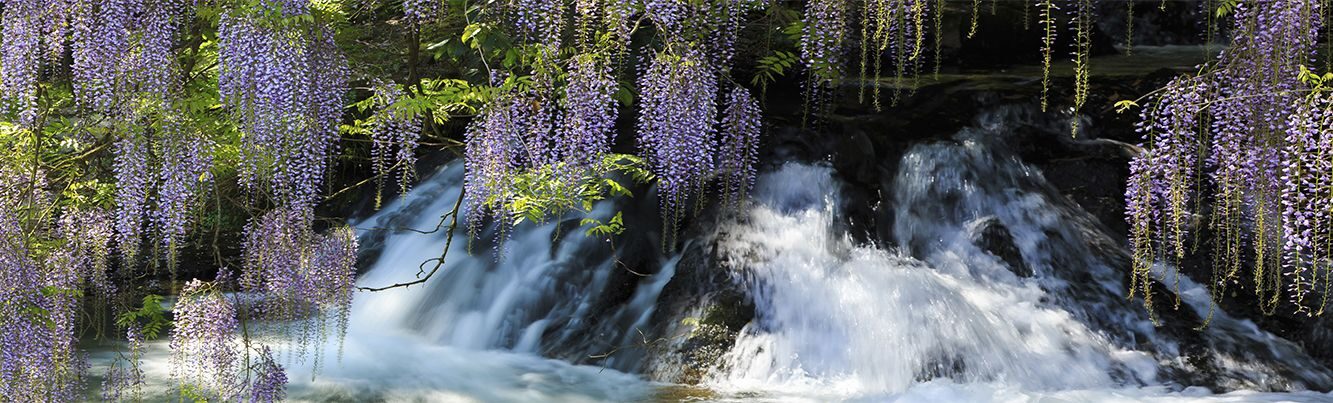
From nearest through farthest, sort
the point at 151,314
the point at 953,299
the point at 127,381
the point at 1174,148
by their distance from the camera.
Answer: the point at 1174,148 → the point at 127,381 → the point at 953,299 → the point at 151,314

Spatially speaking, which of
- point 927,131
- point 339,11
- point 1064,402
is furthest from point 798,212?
point 339,11

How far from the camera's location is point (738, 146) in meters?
6.54

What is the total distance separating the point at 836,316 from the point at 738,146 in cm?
106

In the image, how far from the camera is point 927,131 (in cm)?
732

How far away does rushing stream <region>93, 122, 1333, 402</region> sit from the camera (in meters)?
5.62

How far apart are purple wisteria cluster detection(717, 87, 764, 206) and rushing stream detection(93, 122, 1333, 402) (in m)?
0.15

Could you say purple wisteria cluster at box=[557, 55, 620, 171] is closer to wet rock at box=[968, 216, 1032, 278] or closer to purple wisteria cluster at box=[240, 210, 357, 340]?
purple wisteria cluster at box=[240, 210, 357, 340]

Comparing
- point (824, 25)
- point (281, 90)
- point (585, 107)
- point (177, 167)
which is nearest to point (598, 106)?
point (585, 107)

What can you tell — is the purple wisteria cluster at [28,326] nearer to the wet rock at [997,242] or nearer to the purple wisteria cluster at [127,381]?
the purple wisteria cluster at [127,381]

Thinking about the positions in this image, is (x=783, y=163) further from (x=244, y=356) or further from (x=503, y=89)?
(x=244, y=356)

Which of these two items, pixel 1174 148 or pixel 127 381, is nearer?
pixel 1174 148

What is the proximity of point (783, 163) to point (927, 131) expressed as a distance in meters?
0.87

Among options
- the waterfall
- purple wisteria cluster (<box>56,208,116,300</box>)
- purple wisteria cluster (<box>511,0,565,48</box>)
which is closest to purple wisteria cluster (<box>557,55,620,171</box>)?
purple wisteria cluster (<box>511,0,565,48</box>)

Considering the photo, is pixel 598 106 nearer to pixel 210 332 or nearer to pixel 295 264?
pixel 295 264
